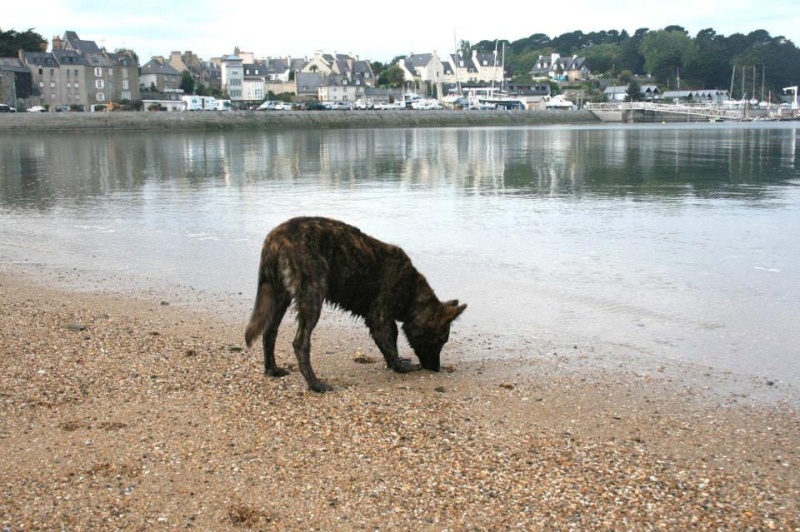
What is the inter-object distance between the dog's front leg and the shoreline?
0.65ft

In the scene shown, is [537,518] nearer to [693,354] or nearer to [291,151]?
[693,354]

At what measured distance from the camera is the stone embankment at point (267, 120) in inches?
3504

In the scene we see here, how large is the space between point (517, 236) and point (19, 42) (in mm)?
134761

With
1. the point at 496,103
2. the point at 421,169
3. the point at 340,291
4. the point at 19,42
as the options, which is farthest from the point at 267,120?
the point at 340,291

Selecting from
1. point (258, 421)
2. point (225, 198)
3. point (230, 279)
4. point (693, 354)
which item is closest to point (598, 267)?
point (693, 354)

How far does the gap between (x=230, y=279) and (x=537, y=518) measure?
953cm

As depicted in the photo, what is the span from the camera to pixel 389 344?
899cm

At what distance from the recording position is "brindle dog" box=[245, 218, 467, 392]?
323 inches

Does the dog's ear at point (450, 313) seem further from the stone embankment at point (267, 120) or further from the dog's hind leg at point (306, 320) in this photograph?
the stone embankment at point (267, 120)

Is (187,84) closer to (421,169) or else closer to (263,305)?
A: (421,169)

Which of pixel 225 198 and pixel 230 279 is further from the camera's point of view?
pixel 225 198

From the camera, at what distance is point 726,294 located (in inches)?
508

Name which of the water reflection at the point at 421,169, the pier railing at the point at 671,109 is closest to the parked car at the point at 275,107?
the pier railing at the point at 671,109

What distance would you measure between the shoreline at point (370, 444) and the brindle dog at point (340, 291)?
41cm
